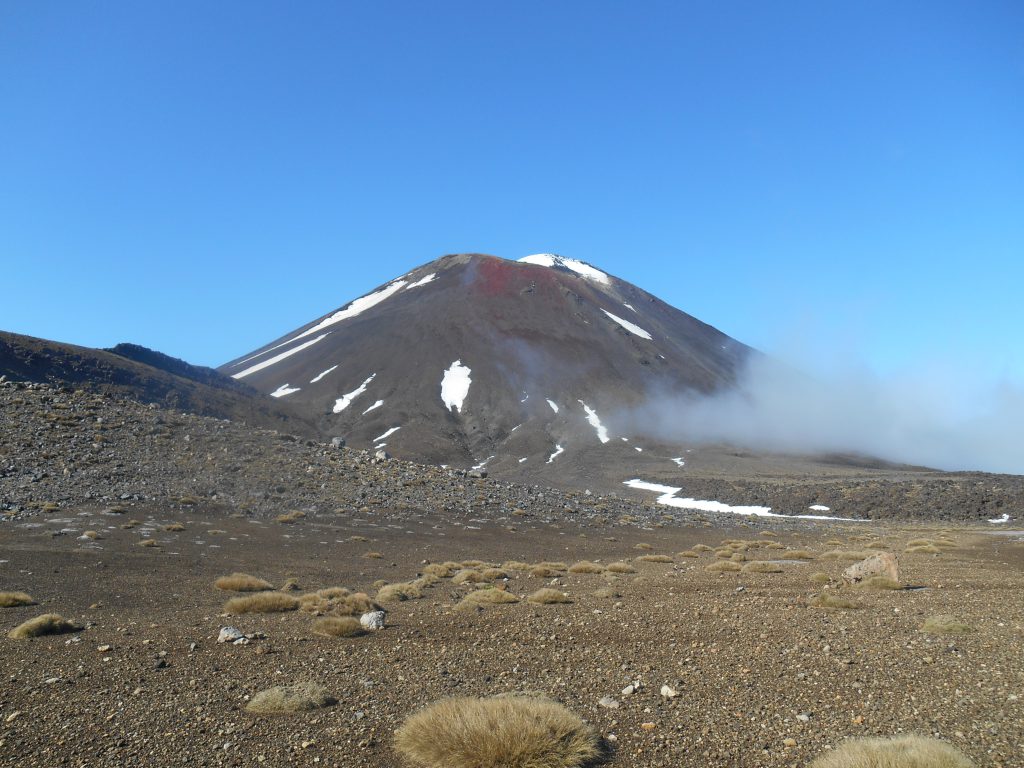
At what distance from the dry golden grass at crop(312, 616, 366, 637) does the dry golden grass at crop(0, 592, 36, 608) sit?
6.42 m

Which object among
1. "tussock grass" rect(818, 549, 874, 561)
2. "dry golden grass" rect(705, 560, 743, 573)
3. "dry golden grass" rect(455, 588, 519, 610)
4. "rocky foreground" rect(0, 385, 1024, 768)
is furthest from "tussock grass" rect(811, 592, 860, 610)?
"tussock grass" rect(818, 549, 874, 561)

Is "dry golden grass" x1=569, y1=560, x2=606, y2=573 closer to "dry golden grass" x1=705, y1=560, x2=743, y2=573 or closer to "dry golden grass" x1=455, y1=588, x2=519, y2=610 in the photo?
"dry golden grass" x1=705, y1=560, x2=743, y2=573

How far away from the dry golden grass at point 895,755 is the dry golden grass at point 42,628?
11498 mm

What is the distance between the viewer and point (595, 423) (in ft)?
386

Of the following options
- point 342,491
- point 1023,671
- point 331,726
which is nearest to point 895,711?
point 1023,671

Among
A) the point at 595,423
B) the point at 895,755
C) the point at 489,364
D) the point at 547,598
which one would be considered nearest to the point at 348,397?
the point at 489,364

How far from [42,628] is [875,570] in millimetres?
17796

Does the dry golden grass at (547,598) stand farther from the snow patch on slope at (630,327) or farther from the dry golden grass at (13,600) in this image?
the snow patch on slope at (630,327)

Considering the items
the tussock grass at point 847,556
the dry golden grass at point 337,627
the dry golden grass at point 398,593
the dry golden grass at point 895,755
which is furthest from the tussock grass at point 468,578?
the tussock grass at point 847,556

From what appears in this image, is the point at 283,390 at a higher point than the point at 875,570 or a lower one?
higher

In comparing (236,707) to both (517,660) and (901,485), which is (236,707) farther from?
(901,485)

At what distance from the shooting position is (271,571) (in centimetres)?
1991

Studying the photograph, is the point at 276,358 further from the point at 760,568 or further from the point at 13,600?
the point at 13,600

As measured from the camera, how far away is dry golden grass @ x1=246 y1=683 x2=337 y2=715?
7.59 meters
